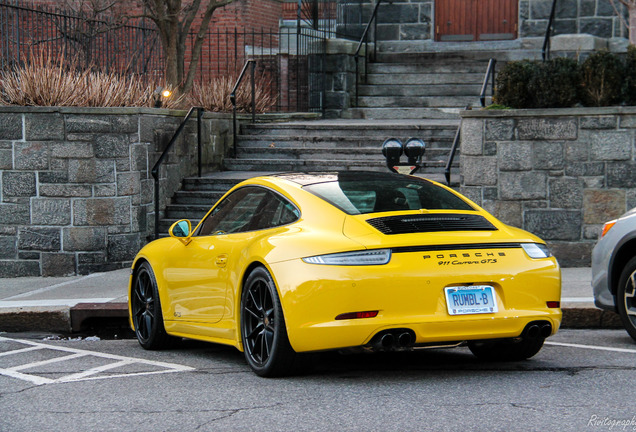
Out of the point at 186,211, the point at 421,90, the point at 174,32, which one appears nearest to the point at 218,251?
the point at 186,211

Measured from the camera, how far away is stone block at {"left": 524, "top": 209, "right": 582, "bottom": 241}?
39.1 ft

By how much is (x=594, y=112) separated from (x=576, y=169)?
71cm

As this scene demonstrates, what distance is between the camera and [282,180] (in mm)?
7148

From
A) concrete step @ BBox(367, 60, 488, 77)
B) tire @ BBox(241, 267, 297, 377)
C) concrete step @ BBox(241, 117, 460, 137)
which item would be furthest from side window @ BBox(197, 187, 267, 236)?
concrete step @ BBox(367, 60, 488, 77)

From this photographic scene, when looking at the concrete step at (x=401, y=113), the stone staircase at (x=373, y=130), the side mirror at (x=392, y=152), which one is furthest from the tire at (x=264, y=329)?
the concrete step at (x=401, y=113)

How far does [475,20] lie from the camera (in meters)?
20.9

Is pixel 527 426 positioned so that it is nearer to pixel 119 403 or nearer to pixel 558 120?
pixel 119 403

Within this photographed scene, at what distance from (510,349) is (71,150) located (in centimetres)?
714

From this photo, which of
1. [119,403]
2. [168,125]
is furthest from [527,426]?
[168,125]

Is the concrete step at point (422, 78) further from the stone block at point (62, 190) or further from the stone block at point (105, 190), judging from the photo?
the stone block at point (62, 190)

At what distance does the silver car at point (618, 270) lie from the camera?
7699mm

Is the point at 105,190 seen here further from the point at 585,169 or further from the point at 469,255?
the point at 469,255

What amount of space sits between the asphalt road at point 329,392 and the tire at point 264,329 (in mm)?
117

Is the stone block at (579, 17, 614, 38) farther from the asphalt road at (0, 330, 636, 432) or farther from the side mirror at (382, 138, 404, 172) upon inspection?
the asphalt road at (0, 330, 636, 432)
